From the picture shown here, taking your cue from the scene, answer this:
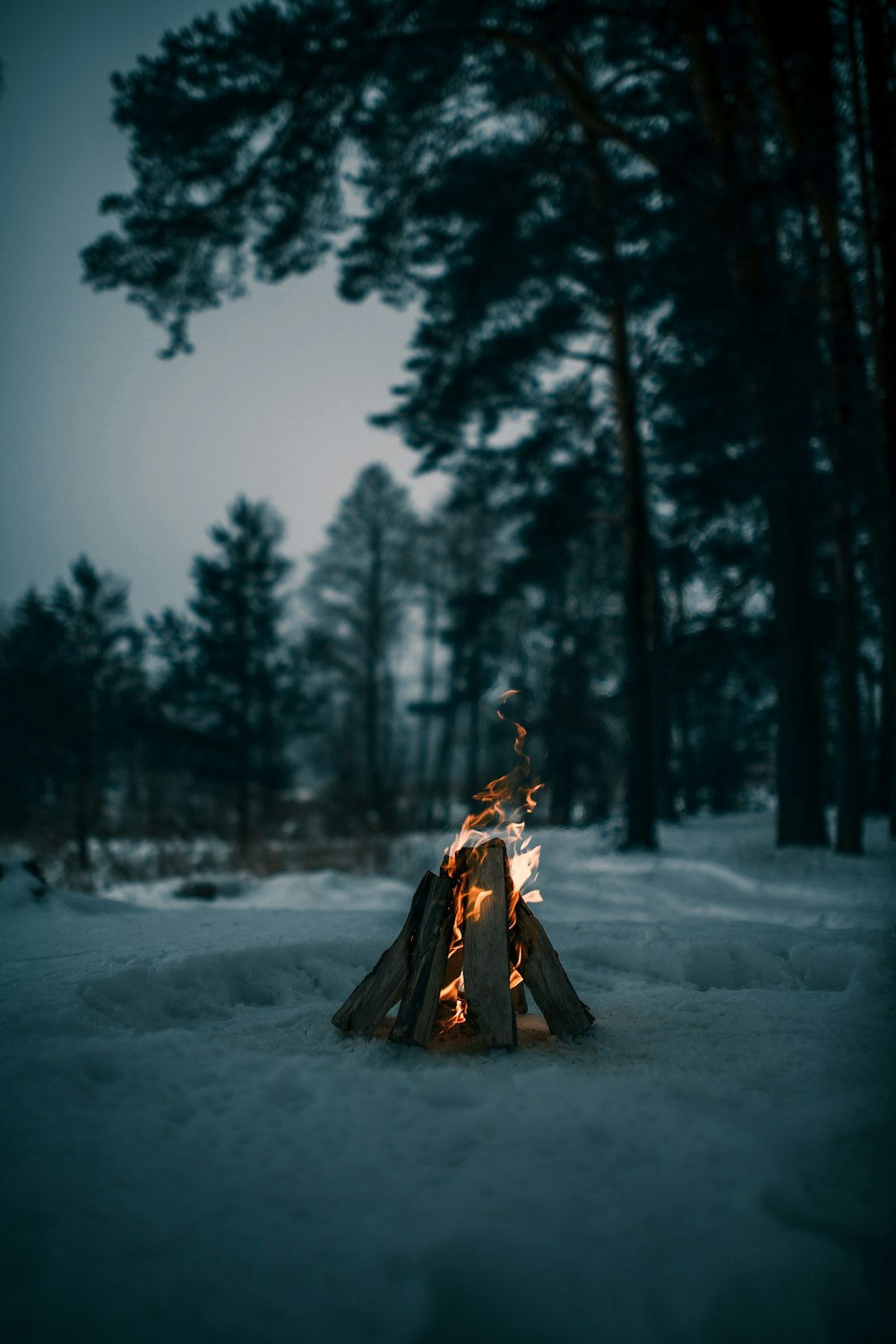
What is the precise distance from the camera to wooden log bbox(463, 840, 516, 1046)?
306cm

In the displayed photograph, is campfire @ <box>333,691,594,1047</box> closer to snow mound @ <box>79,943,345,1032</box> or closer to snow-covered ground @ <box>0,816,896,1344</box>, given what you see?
snow-covered ground @ <box>0,816,896,1344</box>

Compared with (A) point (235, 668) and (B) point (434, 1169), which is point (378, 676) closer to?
(A) point (235, 668)

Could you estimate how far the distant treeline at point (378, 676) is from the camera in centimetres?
A: 1285

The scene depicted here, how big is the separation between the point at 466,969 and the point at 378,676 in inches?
866

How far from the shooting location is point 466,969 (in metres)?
3.13

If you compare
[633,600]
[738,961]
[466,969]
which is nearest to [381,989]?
[466,969]

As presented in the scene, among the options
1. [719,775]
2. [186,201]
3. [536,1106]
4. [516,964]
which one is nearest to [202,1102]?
[536,1106]

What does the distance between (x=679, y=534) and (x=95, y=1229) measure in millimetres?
14716

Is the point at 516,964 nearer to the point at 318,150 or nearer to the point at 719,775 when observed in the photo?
the point at 318,150

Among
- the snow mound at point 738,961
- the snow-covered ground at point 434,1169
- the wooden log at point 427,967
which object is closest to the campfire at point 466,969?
the wooden log at point 427,967

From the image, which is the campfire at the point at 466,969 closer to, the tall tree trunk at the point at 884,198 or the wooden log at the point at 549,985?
the wooden log at the point at 549,985

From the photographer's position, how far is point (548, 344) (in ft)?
36.7

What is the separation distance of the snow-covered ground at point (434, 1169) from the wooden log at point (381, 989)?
12 cm

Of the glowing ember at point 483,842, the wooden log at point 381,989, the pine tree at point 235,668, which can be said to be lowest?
the wooden log at point 381,989
